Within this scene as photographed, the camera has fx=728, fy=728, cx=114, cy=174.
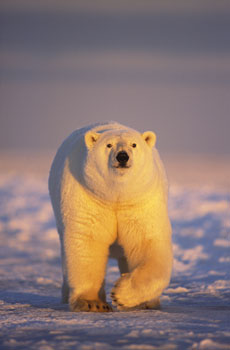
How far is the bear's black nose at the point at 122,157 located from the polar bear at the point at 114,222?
0.06 m

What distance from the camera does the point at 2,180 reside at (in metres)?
21.5

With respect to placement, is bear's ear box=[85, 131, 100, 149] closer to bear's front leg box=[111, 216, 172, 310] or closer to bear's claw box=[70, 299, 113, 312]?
bear's front leg box=[111, 216, 172, 310]

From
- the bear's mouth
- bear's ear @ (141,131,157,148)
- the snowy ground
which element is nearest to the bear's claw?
the snowy ground

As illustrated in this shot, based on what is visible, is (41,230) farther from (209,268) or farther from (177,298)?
(177,298)

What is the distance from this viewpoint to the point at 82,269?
6215mm

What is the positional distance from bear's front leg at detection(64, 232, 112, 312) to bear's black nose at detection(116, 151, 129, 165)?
2.81 feet

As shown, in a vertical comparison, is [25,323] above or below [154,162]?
below

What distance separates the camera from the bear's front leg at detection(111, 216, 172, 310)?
591 cm

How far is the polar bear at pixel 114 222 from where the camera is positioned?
19.4 feet

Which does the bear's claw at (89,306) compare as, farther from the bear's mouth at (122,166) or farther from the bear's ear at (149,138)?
the bear's ear at (149,138)

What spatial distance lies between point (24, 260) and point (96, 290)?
5.13 meters

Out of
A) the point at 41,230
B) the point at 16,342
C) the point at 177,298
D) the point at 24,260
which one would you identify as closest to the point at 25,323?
the point at 16,342

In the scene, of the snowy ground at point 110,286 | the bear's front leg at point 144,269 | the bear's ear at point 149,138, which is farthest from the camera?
the bear's ear at point 149,138

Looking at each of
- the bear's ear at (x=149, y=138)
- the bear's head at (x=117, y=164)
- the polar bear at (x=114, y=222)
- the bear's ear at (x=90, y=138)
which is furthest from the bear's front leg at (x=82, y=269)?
the bear's ear at (x=149, y=138)
